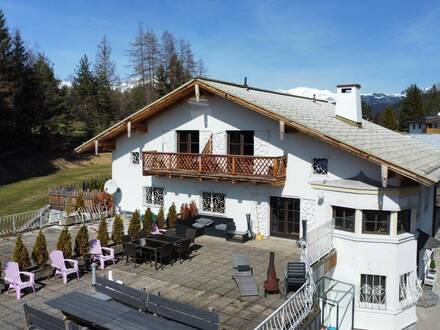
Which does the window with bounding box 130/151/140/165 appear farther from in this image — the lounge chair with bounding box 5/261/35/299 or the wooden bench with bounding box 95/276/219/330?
the wooden bench with bounding box 95/276/219/330

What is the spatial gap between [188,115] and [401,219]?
10.5 meters

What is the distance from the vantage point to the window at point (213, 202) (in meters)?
19.6

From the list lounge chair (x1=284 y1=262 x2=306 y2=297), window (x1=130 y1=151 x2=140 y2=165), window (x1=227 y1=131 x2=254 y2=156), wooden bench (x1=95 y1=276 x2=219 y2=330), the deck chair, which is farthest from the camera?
window (x1=130 y1=151 x2=140 y2=165)

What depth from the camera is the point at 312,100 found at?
27688 millimetres

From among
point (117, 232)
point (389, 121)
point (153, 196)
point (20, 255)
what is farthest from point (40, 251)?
point (389, 121)

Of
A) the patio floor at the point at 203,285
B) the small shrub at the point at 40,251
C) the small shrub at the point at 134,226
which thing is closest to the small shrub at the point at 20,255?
the small shrub at the point at 40,251

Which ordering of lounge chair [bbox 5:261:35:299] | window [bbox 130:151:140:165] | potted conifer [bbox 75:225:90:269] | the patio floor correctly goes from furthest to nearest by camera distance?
window [bbox 130:151:140:165]
potted conifer [bbox 75:225:90:269]
lounge chair [bbox 5:261:35:299]
the patio floor

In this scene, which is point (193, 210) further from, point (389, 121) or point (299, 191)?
point (389, 121)

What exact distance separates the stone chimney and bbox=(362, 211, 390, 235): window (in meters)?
6.84

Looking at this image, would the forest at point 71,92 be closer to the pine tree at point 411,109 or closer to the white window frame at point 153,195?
the white window frame at point 153,195

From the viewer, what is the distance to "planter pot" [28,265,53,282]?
12.8m

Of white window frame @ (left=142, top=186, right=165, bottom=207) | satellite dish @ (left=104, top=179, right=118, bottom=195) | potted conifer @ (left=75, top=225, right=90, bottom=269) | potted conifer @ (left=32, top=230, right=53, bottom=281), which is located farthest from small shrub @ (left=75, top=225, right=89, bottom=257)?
satellite dish @ (left=104, top=179, right=118, bottom=195)

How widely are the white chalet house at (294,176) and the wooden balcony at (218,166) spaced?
0.05 meters

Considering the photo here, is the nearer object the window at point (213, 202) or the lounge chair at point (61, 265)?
the lounge chair at point (61, 265)
